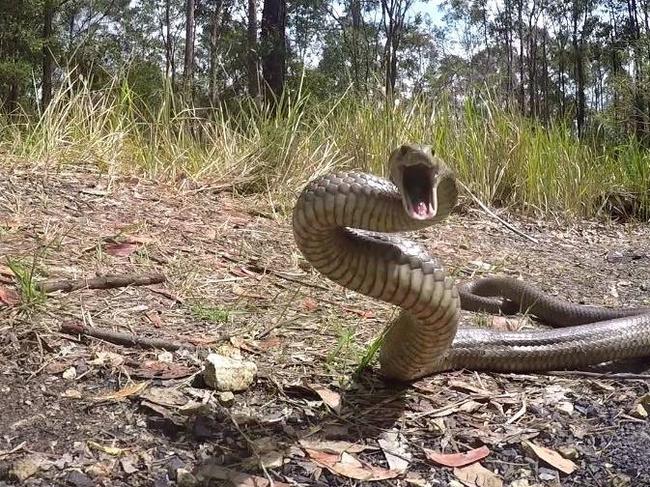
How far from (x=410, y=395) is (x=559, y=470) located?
1.54 ft

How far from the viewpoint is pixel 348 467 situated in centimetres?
165

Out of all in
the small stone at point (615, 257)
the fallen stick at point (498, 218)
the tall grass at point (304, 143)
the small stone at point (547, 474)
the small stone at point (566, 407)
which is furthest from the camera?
the fallen stick at point (498, 218)

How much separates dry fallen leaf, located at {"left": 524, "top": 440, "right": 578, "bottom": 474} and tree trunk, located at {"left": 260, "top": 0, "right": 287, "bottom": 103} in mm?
8344

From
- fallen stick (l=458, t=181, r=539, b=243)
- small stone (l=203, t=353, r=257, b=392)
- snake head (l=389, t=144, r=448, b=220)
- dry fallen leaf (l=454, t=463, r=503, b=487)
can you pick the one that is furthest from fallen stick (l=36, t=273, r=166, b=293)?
fallen stick (l=458, t=181, r=539, b=243)

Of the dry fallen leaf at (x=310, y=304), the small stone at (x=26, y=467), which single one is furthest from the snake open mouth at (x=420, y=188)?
the dry fallen leaf at (x=310, y=304)

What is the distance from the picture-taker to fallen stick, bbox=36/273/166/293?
7.65ft

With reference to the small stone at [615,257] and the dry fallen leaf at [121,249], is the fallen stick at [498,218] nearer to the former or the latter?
the small stone at [615,257]

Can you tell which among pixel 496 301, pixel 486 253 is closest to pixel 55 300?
pixel 496 301

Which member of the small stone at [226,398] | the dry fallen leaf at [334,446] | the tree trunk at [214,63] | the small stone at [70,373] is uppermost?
the tree trunk at [214,63]

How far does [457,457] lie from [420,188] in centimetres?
64

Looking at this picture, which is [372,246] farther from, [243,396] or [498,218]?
[498,218]

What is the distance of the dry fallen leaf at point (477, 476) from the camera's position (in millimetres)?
1643

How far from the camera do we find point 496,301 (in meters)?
3.49

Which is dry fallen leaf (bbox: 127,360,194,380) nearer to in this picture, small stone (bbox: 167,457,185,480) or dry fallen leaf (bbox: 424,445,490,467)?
small stone (bbox: 167,457,185,480)
